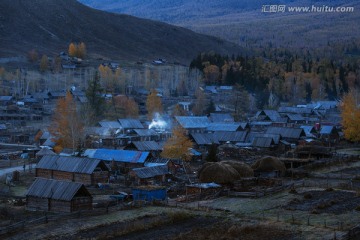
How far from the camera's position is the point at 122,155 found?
46.4 m

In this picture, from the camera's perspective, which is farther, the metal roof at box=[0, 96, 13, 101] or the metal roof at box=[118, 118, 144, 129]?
the metal roof at box=[0, 96, 13, 101]

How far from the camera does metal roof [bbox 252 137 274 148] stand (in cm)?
5857

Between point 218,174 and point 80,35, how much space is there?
139206 millimetres

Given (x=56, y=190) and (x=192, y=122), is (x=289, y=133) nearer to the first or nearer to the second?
(x=192, y=122)

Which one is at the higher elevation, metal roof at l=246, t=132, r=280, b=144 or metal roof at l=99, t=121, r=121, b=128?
metal roof at l=99, t=121, r=121, b=128

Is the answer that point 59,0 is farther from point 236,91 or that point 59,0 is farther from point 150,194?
point 150,194

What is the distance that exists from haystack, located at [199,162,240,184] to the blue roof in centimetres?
698

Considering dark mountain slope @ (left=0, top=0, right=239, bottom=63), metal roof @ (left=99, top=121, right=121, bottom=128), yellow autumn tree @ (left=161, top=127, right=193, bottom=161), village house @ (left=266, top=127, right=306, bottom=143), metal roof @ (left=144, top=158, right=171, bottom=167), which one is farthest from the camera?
dark mountain slope @ (left=0, top=0, right=239, bottom=63)

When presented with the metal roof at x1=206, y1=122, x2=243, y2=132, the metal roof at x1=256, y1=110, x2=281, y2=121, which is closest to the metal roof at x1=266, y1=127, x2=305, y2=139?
the metal roof at x1=206, y1=122, x2=243, y2=132

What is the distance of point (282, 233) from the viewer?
26062mm

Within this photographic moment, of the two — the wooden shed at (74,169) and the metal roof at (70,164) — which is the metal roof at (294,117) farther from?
the metal roof at (70,164)

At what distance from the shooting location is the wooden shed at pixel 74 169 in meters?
40.2

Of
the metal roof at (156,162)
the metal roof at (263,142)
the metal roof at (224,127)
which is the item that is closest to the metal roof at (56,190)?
the metal roof at (156,162)

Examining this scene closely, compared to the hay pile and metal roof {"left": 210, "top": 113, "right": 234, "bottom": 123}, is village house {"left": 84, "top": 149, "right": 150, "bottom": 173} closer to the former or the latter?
the hay pile
